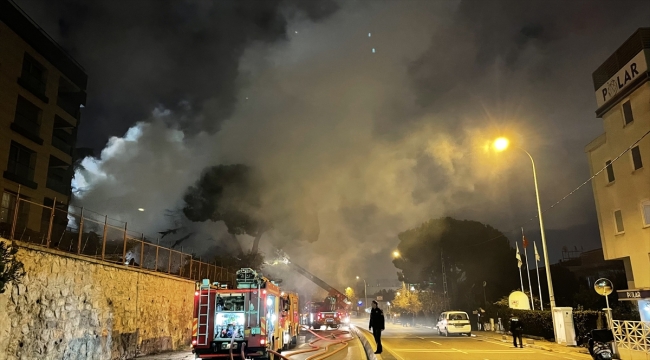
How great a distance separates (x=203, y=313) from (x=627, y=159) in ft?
64.5

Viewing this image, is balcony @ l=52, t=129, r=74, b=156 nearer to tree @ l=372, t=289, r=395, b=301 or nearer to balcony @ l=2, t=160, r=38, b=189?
balcony @ l=2, t=160, r=38, b=189

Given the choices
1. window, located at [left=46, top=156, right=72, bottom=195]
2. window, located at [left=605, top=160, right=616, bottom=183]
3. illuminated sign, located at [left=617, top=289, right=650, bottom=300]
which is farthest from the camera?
window, located at [left=46, top=156, right=72, bottom=195]

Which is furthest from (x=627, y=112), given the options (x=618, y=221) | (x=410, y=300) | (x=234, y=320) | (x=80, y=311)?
(x=410, y=300)

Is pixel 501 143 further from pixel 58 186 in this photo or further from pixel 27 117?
pixel 58 186

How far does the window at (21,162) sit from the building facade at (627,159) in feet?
110

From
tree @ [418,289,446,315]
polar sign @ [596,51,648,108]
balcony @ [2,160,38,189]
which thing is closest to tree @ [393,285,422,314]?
tree @ [418,289,446,315]

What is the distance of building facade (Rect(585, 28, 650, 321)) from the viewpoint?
18891 mm

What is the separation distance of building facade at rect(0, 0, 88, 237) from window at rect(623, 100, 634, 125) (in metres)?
31.6

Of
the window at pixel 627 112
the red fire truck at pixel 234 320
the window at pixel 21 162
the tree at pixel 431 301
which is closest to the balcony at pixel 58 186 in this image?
the window at pixel 21 162

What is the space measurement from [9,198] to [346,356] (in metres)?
21.6

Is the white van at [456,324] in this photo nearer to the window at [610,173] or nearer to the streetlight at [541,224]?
the streetlight at [541,224]

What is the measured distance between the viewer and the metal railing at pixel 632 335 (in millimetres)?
11887

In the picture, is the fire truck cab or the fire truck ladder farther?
the fire truck cab

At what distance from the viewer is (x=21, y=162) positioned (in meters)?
29.1
